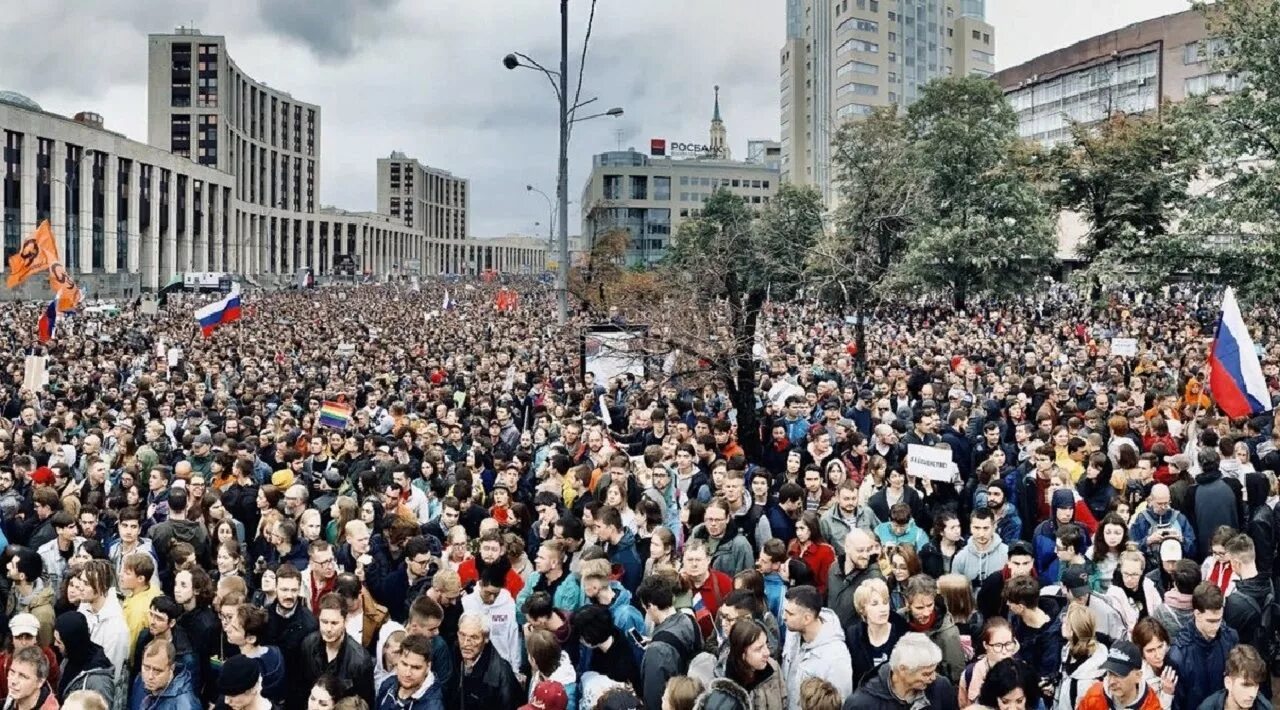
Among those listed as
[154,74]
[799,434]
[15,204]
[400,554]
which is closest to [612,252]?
[799,434]

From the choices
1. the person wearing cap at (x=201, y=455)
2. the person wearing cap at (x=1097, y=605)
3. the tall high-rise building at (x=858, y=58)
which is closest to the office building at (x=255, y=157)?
the tall high-rise building at (x=858, y=58)

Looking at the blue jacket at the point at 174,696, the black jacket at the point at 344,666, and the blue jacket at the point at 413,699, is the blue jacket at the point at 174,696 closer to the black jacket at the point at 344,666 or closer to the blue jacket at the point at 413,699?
the black jacket at the point at 344,666

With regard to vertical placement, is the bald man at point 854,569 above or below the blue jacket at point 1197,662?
above

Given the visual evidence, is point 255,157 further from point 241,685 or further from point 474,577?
point 241,685

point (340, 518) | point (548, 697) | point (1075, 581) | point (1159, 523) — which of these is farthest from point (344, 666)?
point (1159, 523)

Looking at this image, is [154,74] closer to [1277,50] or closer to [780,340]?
[780,340]

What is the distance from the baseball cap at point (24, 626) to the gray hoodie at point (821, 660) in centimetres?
385

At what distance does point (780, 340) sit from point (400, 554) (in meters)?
20.8

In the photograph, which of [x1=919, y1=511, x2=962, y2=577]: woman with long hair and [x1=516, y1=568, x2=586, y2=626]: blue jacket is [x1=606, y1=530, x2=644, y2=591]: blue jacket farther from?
[x1=919, y1=511, x2=962, y2=577]: woman with long hair

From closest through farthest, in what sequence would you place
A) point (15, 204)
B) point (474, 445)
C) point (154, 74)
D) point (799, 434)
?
point (474, 445)
point (799, 434)
point (15, 204)
point (154, 74)

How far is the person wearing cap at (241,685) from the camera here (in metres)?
4.96

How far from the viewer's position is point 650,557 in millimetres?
6934

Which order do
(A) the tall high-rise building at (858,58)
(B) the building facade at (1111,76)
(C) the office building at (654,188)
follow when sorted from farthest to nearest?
(C) the office building at (654,188), (A) the tall high-rise building at (858,58), (B) the building facade at (1111,76)

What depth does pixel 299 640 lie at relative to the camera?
600cm
